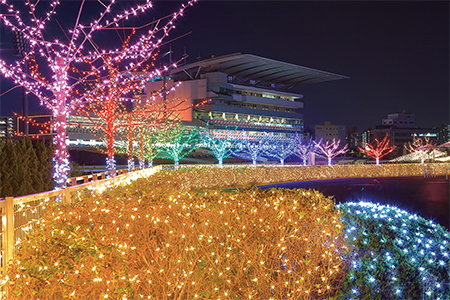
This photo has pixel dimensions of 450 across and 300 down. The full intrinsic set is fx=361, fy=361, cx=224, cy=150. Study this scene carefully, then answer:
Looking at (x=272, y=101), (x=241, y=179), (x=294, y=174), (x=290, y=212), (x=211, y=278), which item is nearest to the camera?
(x=211, y=278)

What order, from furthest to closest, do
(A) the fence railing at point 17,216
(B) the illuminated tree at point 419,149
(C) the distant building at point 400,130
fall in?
(C) the distant building at point 400,130 < (B) the illuminated tree at point 419,149 < (A) the fence railing at point 17,216

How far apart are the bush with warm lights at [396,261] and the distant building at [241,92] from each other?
69.6m

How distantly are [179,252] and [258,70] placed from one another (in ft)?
301

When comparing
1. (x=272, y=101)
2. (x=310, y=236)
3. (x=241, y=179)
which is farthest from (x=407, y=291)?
(x=272, y=101)

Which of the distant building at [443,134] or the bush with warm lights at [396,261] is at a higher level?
the distant building at [443,134]

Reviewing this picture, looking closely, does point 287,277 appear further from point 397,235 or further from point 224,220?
point 397,235

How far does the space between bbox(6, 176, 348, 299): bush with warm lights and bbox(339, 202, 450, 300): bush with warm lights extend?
27cm

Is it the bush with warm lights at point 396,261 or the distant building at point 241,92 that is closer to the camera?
the bush with warm lights at point 396,261

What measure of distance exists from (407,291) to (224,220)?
9.04 feet

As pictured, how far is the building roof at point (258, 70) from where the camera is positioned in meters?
86.0

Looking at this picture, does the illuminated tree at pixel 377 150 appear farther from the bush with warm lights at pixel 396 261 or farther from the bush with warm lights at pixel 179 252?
the bush with warm lights at pixel 179 252

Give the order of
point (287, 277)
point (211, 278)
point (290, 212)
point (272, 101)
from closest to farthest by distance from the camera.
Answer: point (211, 278) → point (287, 277) → point (290, 212) → point (272, 101)

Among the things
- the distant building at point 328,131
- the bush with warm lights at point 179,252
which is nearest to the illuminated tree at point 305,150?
the bush with warm lights at point 179,252

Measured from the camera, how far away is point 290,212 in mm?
5824
